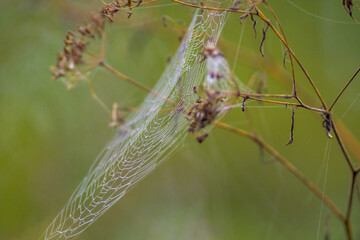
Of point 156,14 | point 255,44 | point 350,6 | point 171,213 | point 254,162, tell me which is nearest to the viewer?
point 350,6

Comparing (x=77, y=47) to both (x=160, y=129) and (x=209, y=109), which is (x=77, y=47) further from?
(x=209, y=109)

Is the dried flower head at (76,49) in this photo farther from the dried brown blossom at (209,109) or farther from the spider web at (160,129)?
the dried brown blossom at (209,109)

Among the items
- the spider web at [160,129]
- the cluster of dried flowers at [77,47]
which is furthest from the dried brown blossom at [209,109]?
the cluster of dried flowers at [77,47]

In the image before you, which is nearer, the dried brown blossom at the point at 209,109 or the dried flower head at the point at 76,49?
the dried brown blossom at the point at 209,109

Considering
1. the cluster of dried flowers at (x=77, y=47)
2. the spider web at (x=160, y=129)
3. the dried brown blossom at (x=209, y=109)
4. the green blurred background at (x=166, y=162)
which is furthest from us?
the green blurred background at (x=166, y=162)

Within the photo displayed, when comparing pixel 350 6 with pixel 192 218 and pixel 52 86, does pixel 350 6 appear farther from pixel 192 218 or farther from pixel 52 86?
pixel 52 86

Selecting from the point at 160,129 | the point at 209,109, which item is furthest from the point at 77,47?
the point at 209,109

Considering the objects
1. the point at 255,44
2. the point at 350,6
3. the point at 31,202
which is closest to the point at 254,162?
the point at 255,44

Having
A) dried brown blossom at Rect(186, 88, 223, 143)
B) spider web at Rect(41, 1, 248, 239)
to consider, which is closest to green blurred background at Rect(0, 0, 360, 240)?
spider web at Rect(41, 1, 248, 239)
